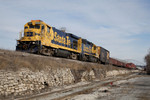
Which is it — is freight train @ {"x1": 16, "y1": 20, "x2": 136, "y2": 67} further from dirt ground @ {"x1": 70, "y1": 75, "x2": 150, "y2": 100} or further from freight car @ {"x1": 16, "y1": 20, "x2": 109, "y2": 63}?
dirt ground @ {"x1": 70, "y1": 75, "x2": 150, "y2": 100}

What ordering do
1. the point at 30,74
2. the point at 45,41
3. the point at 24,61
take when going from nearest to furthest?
the point at 30,74, the point at 24,61, the point at 45,41

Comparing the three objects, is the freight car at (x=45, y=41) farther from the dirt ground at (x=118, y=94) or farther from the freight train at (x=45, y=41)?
the dirt ground at (x=118, y=94)

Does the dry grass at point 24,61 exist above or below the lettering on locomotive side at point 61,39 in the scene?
below

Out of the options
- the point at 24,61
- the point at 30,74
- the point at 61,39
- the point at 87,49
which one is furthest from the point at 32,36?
the point at 87,49

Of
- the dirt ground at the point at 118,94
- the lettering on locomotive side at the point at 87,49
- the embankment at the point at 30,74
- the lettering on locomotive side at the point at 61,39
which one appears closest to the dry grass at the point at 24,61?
the embankment at the point at 30,74

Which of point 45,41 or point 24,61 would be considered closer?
point 24,61

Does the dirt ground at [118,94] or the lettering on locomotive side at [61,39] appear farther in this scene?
the lettering on locomotive side at [61,39]

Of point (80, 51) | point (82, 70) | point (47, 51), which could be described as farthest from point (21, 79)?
point (80, 51)

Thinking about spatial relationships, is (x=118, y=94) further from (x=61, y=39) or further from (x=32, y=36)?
(x=61, y=39)

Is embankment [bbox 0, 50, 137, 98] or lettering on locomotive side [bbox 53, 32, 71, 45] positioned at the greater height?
lettering on locomotive side [bbox 53, 32, 71, 45]

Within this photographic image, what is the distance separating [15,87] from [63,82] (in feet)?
19.8

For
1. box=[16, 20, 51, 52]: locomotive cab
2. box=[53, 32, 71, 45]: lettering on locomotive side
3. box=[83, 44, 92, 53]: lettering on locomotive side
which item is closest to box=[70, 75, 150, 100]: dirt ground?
box=[16, 20, 51, 52]: locomotive cab

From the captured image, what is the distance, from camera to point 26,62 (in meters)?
11.2

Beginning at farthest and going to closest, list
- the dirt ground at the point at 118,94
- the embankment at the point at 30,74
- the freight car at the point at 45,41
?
the freight car at the point at 45,41
the embankment at the point at 30,74
the dirt ground at the point at 118,94
